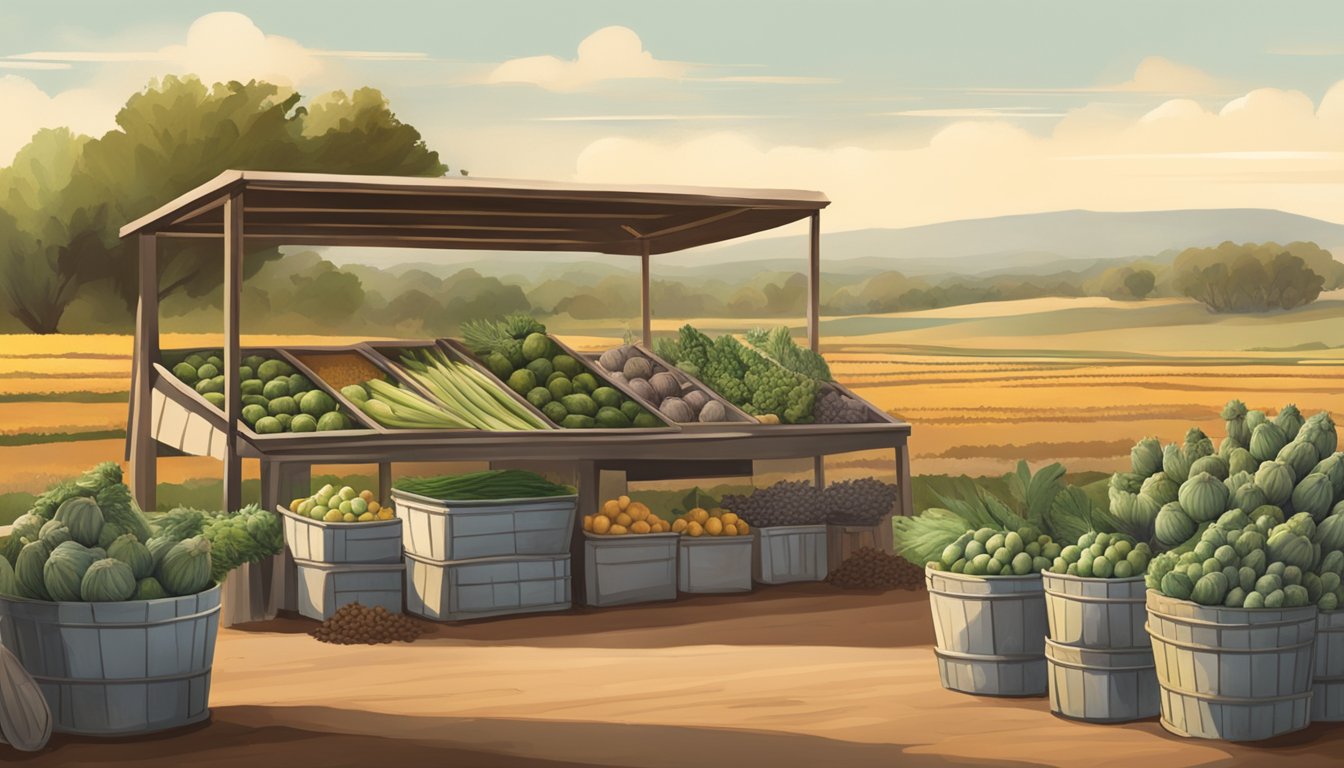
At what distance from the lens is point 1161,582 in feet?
18.7

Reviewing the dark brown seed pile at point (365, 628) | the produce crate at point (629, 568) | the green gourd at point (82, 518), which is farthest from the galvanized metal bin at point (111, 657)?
the produce crate at point (629, 568)

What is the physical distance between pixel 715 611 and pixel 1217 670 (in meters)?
3.90

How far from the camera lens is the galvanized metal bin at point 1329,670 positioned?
6008mm

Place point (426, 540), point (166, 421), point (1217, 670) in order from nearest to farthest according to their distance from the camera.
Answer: point (1217, 670) → point (426, 540) → point (166, 421)

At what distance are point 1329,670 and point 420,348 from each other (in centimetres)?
640

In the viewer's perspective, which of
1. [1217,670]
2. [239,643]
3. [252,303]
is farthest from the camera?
[252,303]

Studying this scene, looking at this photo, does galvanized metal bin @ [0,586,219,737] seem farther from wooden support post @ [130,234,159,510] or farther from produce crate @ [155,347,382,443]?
wooden support post @ [130,234,159,510]

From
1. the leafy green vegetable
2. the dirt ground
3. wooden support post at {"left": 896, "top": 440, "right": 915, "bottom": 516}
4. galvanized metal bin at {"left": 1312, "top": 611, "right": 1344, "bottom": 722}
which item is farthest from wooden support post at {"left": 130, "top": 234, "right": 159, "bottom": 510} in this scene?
galvanized metal bin at {"left": 1312, "top": 611, "right": 1344, "bottom": 722}

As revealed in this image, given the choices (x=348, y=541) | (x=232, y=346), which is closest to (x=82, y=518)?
(x=348, y=541)

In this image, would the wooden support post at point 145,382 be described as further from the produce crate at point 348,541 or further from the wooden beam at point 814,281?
the wooden beam at point 814,281

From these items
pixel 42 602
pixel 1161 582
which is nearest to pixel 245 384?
pixel 42 602

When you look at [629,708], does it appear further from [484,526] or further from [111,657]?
[484,526]

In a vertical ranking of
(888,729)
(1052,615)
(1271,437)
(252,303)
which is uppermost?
(252,303)

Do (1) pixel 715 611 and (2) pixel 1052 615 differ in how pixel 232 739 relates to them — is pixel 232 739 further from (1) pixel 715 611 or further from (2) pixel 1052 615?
(1) pixel 715 611
